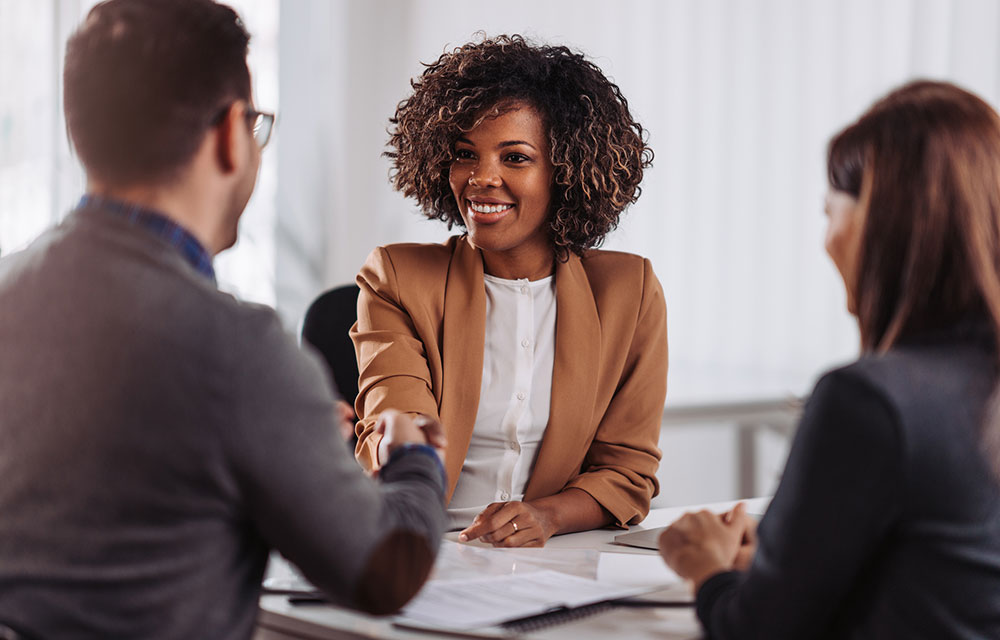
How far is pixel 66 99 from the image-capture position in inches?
43.0

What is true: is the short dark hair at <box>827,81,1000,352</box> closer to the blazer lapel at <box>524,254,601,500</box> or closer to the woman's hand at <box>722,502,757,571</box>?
the woman's hand at <box>722,502,757,571</box>

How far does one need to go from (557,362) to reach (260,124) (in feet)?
3.17

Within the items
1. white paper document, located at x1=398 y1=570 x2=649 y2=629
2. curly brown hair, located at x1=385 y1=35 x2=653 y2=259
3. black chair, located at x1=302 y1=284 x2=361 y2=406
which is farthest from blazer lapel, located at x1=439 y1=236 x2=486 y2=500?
white paper document, located at x1=398 y1=570 x2=649 y2=629

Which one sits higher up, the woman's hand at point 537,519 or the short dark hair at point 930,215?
the short dark hair at point 930,215

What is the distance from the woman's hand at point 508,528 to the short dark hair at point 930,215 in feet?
2.40

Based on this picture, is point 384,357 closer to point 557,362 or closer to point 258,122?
point 557,362

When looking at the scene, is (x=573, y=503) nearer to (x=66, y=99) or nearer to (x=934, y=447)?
(x=934, y=447)

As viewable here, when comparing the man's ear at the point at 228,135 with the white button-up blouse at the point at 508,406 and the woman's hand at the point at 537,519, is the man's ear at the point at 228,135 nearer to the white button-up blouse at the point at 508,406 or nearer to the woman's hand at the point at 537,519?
the woman's hand at the point at 537,519

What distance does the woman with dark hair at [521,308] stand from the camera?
1.95 meters

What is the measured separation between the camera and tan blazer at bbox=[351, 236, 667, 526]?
1.94m

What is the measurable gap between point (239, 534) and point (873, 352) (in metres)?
0.72

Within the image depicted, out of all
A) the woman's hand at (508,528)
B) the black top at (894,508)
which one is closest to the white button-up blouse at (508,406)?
the woman's hand at (508,528)

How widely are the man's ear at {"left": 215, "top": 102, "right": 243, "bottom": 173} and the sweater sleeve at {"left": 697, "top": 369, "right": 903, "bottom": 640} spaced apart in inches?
26.9

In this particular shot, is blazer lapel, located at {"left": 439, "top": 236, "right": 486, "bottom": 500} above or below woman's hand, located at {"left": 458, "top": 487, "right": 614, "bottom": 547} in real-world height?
above
